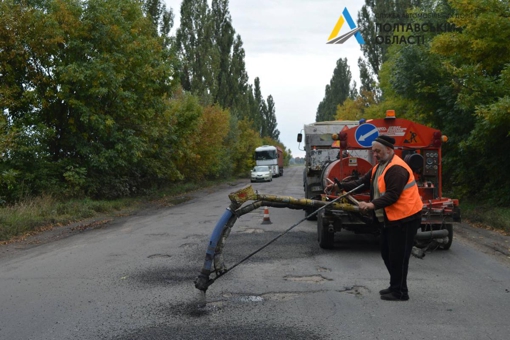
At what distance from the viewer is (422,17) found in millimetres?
18766

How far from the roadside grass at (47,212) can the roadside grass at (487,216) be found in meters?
11.3

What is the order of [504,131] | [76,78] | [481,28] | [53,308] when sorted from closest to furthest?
[53,308]
[481,28]
[504,131]
[76,78]

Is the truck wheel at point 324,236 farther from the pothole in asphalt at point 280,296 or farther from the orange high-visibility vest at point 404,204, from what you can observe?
the orange high-visibility vest at point 404,204

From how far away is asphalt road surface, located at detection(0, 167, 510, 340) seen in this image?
5.13 metres

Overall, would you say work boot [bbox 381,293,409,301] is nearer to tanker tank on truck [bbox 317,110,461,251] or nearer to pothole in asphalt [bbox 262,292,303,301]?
pothole in asphalt [bbox 262,292,303,301]

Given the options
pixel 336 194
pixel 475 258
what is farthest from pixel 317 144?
pixel 475 258

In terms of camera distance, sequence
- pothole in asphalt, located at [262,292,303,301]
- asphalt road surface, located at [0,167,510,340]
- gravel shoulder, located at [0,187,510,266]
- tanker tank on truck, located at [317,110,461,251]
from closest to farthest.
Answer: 1. asphalt road surface, located at [0,167,510,340]
2. pothole in asphalt, located at [262,292,303,301]
3. tanker tank on truck, located at [317,110,461,251]
4. gravel shoulder, located at [0,187,510,266]

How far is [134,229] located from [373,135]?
6.74 m

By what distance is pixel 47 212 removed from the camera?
1524cm

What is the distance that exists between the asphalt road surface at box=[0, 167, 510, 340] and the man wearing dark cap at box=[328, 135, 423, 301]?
0.37 m

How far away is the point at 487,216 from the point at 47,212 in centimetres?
1227

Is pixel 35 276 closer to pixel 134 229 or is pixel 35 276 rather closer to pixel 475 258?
pixel 134 229

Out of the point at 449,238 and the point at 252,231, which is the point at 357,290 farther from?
the point at 252,231

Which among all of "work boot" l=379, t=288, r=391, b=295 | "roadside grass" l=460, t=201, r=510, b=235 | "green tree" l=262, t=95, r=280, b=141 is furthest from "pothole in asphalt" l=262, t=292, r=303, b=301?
"green tree" l=262, t=95, r=280, b=141
